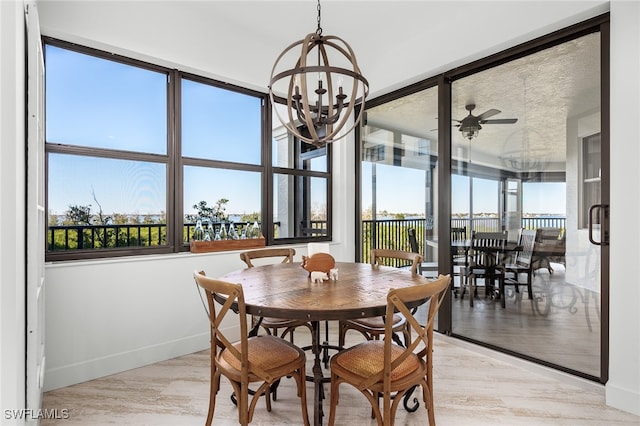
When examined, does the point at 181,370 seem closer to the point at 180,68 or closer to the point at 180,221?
the point at 180,221

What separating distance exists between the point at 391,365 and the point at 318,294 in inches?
19.7

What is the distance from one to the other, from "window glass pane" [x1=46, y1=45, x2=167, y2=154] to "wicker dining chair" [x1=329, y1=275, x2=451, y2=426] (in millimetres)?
2431

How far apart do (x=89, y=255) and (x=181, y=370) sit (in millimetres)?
1150

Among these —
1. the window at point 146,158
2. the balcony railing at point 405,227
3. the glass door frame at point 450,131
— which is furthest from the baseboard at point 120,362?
the glass door frame at point 450,131

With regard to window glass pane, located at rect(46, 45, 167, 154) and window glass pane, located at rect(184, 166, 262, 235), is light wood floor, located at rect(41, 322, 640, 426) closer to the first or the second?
window glass pane, located at rect(184, 166, 262, 235)

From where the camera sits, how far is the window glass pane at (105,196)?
8.36 feet

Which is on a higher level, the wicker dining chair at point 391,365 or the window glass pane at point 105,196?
the window glass pane at point 105,196

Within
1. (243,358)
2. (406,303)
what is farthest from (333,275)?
(243,358)

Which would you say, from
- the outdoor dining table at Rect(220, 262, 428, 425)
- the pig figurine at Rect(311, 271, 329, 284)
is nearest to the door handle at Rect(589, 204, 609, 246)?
the outdoor dining table at Rect(220, 262, 428, 425)

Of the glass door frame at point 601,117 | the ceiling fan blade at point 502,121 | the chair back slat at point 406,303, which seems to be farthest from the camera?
the ceiling fan blade at point 502,121

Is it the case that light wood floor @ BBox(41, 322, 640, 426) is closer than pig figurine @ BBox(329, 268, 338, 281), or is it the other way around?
light wood floor @ BBox(41, 322, 640, 426)

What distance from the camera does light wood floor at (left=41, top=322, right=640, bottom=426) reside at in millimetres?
1992

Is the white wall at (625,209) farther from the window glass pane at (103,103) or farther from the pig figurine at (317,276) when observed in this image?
the window glass pane at (103,103)

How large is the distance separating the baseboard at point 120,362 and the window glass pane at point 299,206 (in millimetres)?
1409
